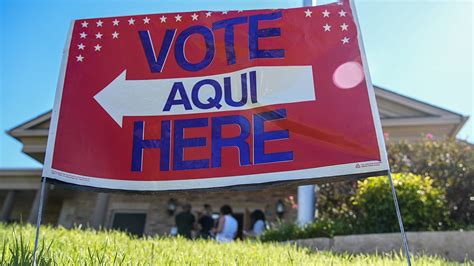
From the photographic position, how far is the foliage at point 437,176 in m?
7.00

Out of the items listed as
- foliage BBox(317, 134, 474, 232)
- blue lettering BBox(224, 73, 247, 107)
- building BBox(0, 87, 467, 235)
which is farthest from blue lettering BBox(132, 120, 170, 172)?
building BBox(0, 87, 467, 235)

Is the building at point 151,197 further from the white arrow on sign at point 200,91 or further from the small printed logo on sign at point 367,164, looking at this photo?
the small printed logo on sign at point 367,164

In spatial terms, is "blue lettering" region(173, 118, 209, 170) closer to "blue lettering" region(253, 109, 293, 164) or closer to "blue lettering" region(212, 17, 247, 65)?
"blue lettering" region(253, 109, 293, 164)

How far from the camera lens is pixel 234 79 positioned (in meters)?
3.34

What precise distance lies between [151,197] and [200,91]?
442 inches

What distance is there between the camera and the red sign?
10.0ft

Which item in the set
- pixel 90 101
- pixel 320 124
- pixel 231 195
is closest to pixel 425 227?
pixel 320 124

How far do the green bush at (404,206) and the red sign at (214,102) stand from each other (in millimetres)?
3872

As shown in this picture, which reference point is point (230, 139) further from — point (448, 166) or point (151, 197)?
point (151, 197)

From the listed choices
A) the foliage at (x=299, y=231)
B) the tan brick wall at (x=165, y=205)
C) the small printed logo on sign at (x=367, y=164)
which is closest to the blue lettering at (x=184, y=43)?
the small printed logo on sign at (x=367, y=164)

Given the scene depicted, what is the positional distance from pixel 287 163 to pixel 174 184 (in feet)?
2.56

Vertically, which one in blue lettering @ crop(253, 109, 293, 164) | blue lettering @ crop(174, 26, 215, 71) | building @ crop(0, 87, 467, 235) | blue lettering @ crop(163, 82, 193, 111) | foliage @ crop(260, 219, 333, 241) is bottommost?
foliage @ crop(260, 219, 333, 241)

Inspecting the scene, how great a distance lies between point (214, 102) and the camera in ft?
10.8

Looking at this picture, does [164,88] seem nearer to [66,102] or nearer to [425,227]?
[66,102]
